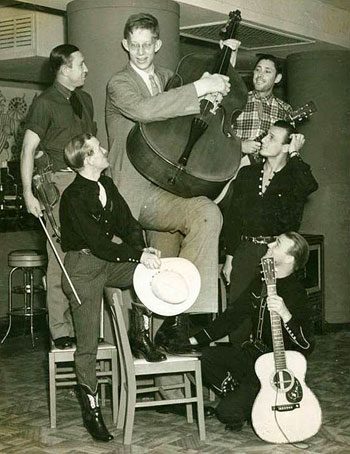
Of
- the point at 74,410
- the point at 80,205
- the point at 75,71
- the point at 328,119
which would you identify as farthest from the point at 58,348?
the point at 328,119

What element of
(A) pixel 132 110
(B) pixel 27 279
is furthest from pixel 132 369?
(B) pixel 27 279

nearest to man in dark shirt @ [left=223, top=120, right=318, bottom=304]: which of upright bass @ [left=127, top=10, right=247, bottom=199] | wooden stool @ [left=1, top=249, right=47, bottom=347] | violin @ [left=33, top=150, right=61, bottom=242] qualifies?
upright bass @ [left=127, top=10, right=247, bottom=199]

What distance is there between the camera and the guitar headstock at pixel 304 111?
492cm

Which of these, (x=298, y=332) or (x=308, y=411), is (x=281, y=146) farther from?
(x=308, y=411)

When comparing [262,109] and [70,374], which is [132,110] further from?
[70,374]

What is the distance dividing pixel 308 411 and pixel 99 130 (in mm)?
2075

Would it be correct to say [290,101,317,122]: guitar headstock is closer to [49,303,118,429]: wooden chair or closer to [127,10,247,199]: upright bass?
[127,10,247,199]: upright bass

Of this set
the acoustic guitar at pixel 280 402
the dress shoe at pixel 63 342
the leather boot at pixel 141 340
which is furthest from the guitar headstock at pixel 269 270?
the dress shoe at pixel 63 342

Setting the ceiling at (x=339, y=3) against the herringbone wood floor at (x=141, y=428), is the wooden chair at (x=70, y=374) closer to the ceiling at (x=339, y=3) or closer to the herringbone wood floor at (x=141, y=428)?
the herringbone wood floor at (x=141, y=428)

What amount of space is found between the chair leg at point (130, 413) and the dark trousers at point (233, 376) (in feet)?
1.70

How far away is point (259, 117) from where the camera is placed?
5.29 metres

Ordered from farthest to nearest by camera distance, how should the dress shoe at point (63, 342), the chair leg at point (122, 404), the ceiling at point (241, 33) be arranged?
the ceiling at point (241, 33) < the dress shoe at point (63, 342) < the chair leg at point (122, 404)

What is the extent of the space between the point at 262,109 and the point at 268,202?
0.77 meters

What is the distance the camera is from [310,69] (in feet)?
24.3
